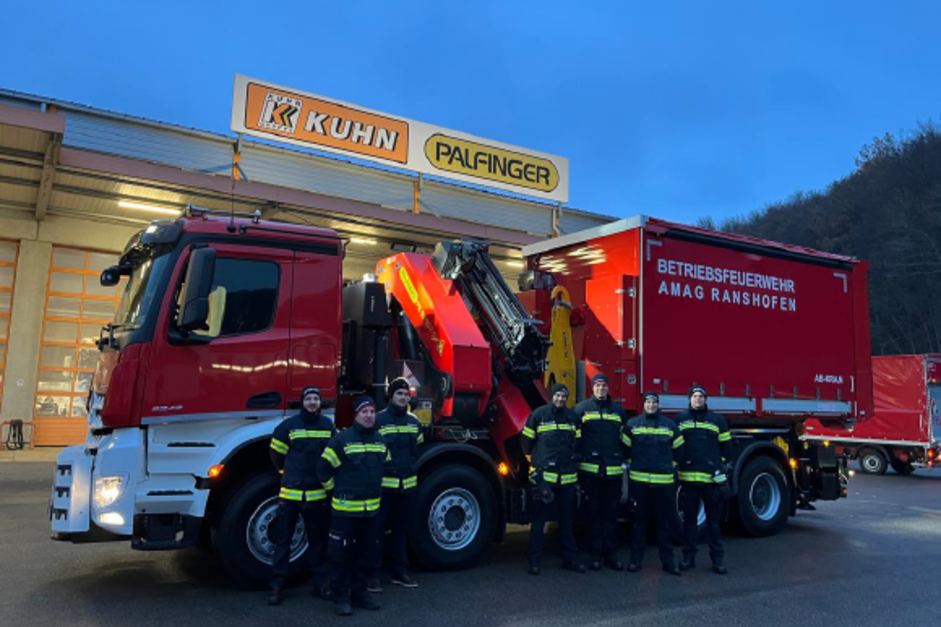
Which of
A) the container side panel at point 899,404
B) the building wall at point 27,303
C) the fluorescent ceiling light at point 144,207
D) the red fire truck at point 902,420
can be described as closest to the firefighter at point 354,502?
the fluorescent ceiling light at point 144,207

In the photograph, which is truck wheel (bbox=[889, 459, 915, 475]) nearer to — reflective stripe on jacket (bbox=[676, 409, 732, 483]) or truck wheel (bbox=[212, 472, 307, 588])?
reflective stripe on jacket (bbox=[676, 409, 732, 483])

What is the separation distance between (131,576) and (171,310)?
2408 mm

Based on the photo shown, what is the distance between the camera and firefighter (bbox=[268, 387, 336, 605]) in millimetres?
5297

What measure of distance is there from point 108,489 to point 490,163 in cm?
1634

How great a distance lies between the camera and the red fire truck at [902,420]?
15914 mm

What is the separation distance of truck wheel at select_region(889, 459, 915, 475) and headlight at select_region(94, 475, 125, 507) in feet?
57.4

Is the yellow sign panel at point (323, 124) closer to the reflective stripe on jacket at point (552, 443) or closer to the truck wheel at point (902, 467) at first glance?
the reflective stripe on jacket at point (552, 443)

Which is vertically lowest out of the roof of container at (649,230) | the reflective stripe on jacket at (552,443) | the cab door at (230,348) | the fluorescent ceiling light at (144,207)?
the reflective stripe on jacket at (552,443)

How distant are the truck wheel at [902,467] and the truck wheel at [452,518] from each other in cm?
1453

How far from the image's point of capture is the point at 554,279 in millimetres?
8273

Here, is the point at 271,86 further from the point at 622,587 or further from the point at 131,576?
the point at 622,587

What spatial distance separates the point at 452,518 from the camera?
6.39 metres

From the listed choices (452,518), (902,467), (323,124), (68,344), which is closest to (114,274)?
(452,518)

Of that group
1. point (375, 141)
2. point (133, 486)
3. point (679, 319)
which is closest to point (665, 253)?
point (679, 319)
